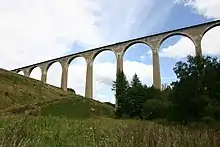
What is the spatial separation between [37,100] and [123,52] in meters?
19.8

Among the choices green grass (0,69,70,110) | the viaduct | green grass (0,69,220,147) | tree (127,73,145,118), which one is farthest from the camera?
the viaduct

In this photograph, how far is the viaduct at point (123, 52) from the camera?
43781mm

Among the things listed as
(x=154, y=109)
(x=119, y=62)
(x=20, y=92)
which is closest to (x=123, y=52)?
(x=119, y=62)

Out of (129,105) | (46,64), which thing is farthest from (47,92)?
(46,64)

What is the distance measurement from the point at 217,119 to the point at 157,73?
19116 millimetres

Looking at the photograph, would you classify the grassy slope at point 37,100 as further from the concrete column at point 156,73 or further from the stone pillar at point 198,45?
the stone pillar at point 198,45

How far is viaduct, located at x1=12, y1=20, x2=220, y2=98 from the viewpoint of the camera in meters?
43.8

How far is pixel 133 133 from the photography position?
4516mm

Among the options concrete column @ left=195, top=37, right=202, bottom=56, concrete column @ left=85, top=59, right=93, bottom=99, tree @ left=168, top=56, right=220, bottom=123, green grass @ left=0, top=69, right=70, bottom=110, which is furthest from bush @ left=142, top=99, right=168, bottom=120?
concrete column @ left=85, top=59, right=93, bottom=99

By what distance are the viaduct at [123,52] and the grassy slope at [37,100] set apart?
10592 mm

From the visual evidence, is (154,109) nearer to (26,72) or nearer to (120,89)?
(120,89)

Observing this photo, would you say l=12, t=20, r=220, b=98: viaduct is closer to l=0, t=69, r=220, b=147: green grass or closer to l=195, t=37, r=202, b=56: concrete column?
l=195, t=37, r=202, b=56: concrete column

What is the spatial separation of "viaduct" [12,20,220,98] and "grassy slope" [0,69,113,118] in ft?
34.8

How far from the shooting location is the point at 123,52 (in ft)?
167
